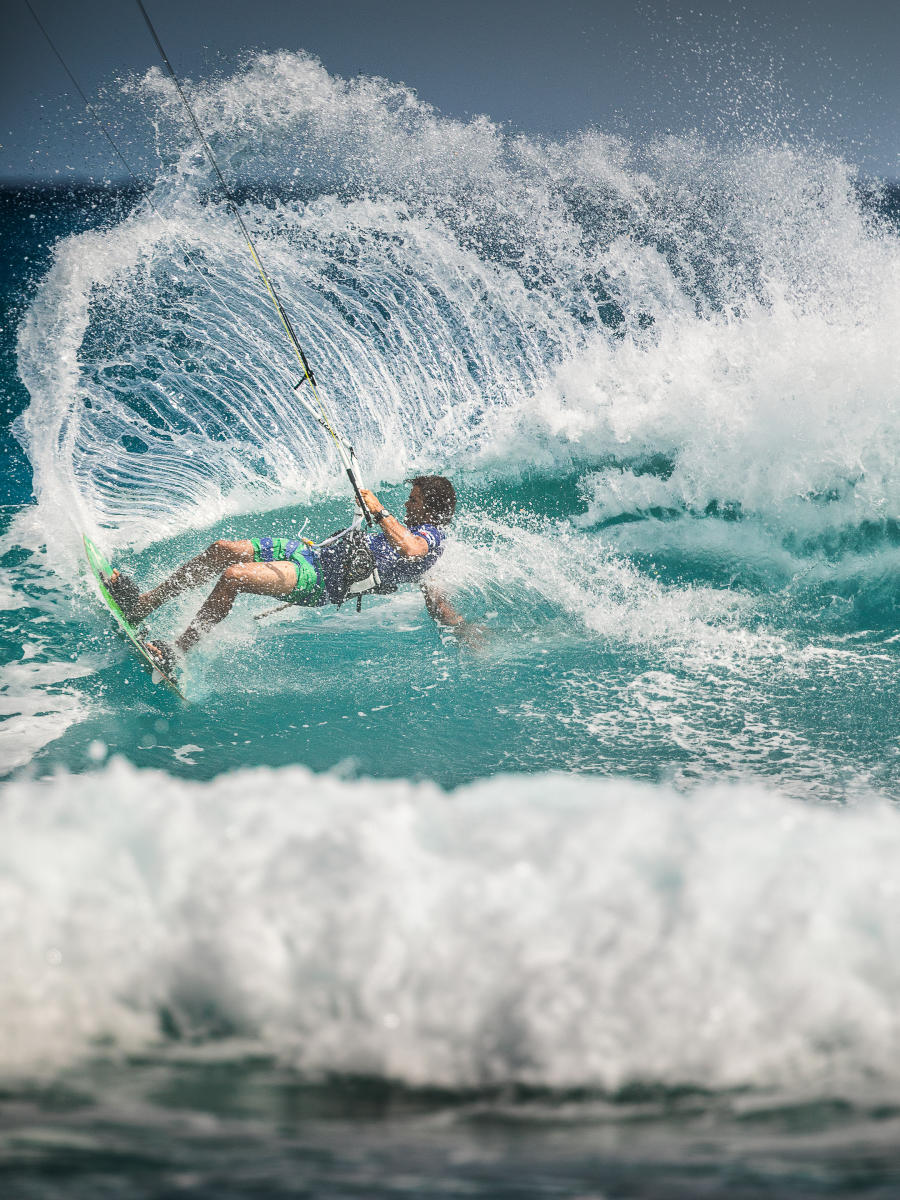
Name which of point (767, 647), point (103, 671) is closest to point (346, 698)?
point (103, 671)

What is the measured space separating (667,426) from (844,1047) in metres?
5.90

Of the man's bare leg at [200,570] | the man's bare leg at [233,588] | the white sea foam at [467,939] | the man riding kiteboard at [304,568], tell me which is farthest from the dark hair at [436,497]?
the white sea foam at [467,939]

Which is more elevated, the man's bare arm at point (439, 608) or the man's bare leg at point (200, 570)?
the man's bare leg at point (200, 570)

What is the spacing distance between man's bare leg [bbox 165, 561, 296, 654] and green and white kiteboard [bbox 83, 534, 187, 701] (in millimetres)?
242

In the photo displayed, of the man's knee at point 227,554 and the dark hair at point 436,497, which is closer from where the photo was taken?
the man's knee at point 227,554

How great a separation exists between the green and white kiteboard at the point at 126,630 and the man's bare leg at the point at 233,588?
0.24 meters

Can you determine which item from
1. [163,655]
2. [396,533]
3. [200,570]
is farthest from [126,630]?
[396,533]

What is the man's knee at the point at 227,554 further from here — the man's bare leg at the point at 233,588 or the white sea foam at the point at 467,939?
the white sea foam at the point at 467,939

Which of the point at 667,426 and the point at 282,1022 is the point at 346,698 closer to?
the point at 282,1022

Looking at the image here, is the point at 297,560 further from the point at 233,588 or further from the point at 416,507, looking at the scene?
the point at 416,507

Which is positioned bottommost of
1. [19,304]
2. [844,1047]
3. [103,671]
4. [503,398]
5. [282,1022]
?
[844,1047]

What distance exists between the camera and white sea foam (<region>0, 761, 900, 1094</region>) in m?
1.61

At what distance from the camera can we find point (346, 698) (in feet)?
14.1

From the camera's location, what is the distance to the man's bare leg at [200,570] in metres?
4.48
